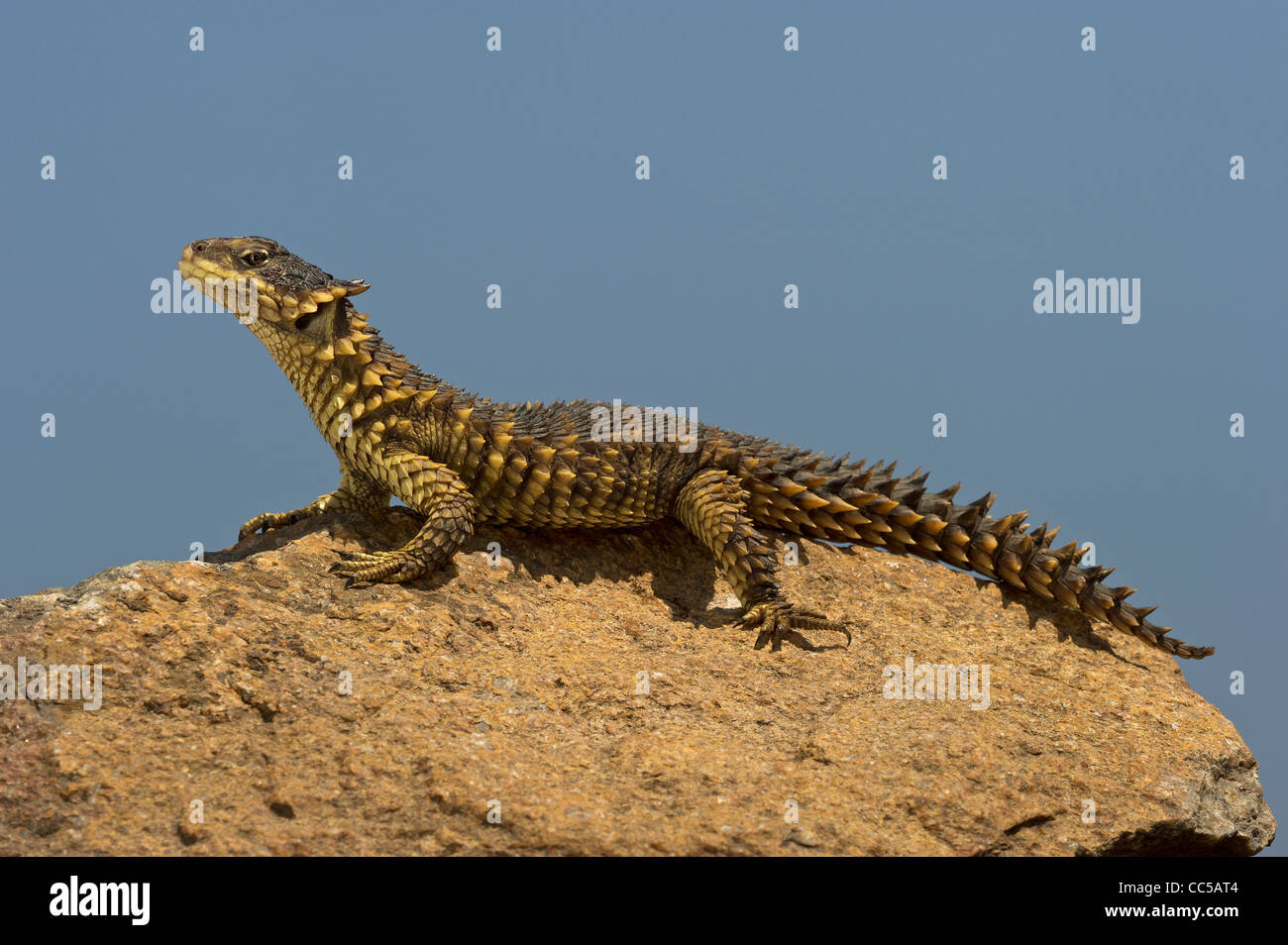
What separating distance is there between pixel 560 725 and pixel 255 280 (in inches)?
151

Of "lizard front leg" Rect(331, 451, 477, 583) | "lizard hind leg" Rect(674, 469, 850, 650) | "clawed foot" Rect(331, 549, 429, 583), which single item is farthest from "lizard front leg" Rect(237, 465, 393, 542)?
"lizard hind leg" Rect(674, 469, 850, 650)

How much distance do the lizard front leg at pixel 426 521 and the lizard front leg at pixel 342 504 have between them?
56 centimetres

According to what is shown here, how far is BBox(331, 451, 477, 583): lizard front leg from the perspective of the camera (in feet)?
24.5

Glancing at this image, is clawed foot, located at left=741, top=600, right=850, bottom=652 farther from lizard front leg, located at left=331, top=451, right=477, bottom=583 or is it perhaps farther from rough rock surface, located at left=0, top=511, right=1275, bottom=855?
lizard front leg, located at left=331, top=451, right=477, bottom=583

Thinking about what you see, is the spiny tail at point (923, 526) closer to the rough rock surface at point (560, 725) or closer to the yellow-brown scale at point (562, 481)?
the yellow-brown scale at point (562, 481)

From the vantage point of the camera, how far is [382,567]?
292 inches

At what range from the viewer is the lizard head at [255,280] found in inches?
307

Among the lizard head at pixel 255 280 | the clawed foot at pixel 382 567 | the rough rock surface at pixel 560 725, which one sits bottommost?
the rough rock surface at pixel 560 725

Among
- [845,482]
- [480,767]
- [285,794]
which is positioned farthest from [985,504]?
[285,794]

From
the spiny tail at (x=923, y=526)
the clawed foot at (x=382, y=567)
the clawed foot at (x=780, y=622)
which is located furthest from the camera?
the spiny tail at (x=923, y=526)

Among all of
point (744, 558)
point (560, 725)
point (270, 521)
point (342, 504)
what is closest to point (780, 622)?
point (744, 558)

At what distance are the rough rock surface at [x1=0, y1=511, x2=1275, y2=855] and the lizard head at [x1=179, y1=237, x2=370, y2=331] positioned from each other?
160 cm

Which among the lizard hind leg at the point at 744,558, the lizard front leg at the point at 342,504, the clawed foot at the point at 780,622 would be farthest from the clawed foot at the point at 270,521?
the clawed foot at the point at 780,622

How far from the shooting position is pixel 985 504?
8906 mm
